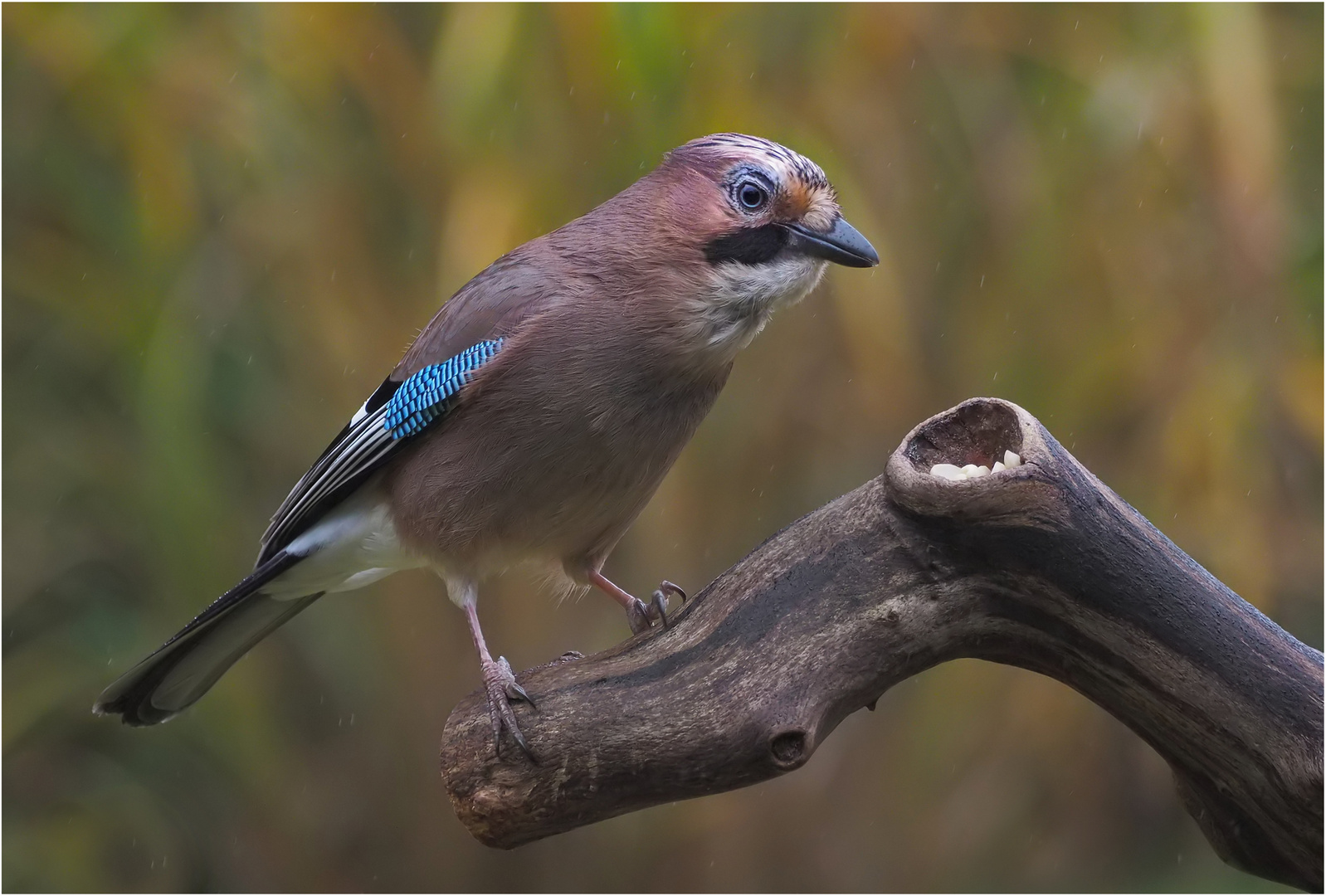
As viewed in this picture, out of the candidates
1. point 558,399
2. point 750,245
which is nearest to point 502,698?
point 558,399

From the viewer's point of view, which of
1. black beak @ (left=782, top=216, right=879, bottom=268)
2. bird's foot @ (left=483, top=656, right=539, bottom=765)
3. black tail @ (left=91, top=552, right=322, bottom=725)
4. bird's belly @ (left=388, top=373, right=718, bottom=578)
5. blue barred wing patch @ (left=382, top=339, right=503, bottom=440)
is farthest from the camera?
black tail @ (left=91, top=552, right=322, bottom=725)

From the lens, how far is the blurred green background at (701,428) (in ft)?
12.1

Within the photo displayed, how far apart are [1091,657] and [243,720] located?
260 cm

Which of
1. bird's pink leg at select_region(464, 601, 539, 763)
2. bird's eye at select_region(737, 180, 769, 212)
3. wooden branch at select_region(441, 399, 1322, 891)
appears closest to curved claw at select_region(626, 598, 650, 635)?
bird's pink leg at select_region(464, 601, 539, 763)

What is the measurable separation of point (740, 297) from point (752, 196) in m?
0.20

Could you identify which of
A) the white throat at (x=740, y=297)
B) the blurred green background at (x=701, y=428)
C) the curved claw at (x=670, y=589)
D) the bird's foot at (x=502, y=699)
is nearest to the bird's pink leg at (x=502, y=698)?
the bird's foot at (x=502, y=699)

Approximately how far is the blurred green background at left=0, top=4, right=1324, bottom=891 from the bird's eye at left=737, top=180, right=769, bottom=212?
1.13m

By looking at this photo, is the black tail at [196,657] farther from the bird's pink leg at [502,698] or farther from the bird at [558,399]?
the bird's pink leg at [502,698]

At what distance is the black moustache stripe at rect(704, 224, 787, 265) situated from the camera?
2.53 m

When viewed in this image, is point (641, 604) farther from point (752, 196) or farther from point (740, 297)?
point (752, 196)

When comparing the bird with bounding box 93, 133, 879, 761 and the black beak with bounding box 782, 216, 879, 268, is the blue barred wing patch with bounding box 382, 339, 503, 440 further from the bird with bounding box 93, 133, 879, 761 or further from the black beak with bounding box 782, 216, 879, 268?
the black beak with bounding box 782, 216, 879, 268

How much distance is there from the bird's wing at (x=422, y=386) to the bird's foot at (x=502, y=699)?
63cm

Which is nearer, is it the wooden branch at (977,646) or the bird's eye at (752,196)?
the wooden branch at (977,646)

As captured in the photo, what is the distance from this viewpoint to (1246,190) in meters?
3.61
